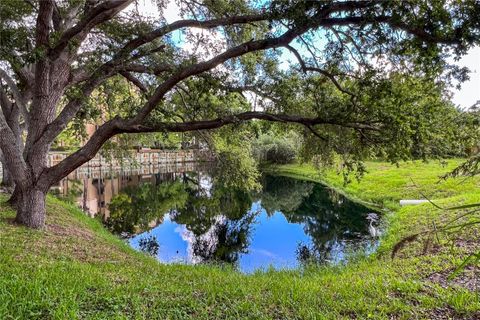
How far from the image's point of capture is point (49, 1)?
728cm

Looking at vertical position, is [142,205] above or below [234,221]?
above

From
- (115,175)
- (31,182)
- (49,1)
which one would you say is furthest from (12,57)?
(115,175)

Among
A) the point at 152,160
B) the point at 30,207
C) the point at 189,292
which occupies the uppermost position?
the point at 152,160

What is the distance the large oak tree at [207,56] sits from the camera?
4.84 metres

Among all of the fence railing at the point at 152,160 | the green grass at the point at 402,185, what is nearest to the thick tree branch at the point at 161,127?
the green grass at the point at 402,185

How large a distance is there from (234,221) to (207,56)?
941 centimetres

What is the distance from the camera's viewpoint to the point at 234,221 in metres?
16.9

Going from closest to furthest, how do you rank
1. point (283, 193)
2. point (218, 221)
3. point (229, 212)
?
point (218, 221) → point (229, 212) → point (283, 193)

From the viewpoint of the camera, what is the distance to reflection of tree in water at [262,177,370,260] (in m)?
13.0

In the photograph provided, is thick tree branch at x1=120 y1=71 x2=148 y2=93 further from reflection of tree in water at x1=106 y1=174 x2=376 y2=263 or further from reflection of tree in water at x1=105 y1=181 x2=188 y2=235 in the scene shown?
reflection of tree in water at x1=105 y1=181 x2=188 y2=235

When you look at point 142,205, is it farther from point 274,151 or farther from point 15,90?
point 274,151

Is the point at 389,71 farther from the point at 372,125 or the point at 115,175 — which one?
the point at 115,175

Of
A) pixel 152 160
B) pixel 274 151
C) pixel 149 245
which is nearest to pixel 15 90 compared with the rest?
pixel 149 245

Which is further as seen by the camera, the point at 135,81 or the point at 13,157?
the point at 135,81
